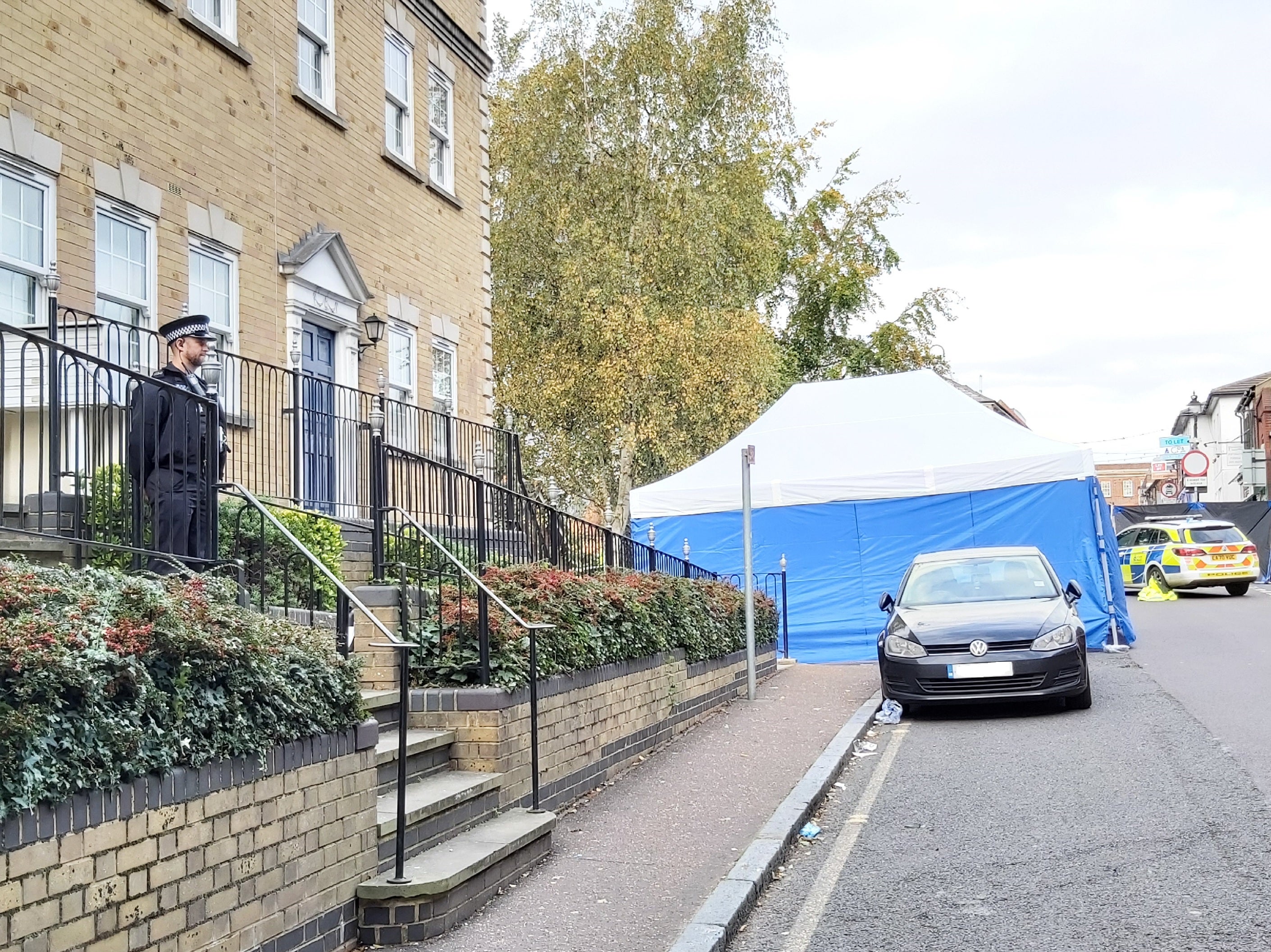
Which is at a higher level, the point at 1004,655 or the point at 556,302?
the point at 556,302

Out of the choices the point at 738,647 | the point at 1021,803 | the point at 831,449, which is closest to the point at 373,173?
the point at 738,647

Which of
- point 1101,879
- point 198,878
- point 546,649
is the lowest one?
point 1101,879

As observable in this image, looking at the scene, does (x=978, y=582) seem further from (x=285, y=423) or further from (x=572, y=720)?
(x=285, y=423)

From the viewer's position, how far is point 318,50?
14609 millimetres

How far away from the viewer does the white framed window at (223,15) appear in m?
12.6

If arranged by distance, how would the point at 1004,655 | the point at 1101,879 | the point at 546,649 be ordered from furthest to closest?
the point at 1004,655
the point at 546,649
the point at 1101,879

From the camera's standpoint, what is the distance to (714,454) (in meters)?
20.7

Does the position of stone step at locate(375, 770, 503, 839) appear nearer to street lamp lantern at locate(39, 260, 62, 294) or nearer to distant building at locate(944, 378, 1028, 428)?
street lamp lantern at locate(39, 260, 62, 294)

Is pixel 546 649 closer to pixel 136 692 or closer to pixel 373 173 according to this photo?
pixel 136 692

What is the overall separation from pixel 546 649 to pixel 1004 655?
534 cm

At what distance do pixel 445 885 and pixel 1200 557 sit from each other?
90.2 feet

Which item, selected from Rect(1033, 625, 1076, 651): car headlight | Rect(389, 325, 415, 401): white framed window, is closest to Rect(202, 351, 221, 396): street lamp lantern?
Rect(389, 325, 415, 401): white framed window

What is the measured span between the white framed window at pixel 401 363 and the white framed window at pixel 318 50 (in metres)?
2.81

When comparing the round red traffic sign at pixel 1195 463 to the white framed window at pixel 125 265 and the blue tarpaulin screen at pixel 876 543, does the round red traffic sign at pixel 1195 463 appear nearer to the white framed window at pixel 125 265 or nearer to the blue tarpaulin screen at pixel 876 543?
the blue tarpaulin screen at pixel 876 543
